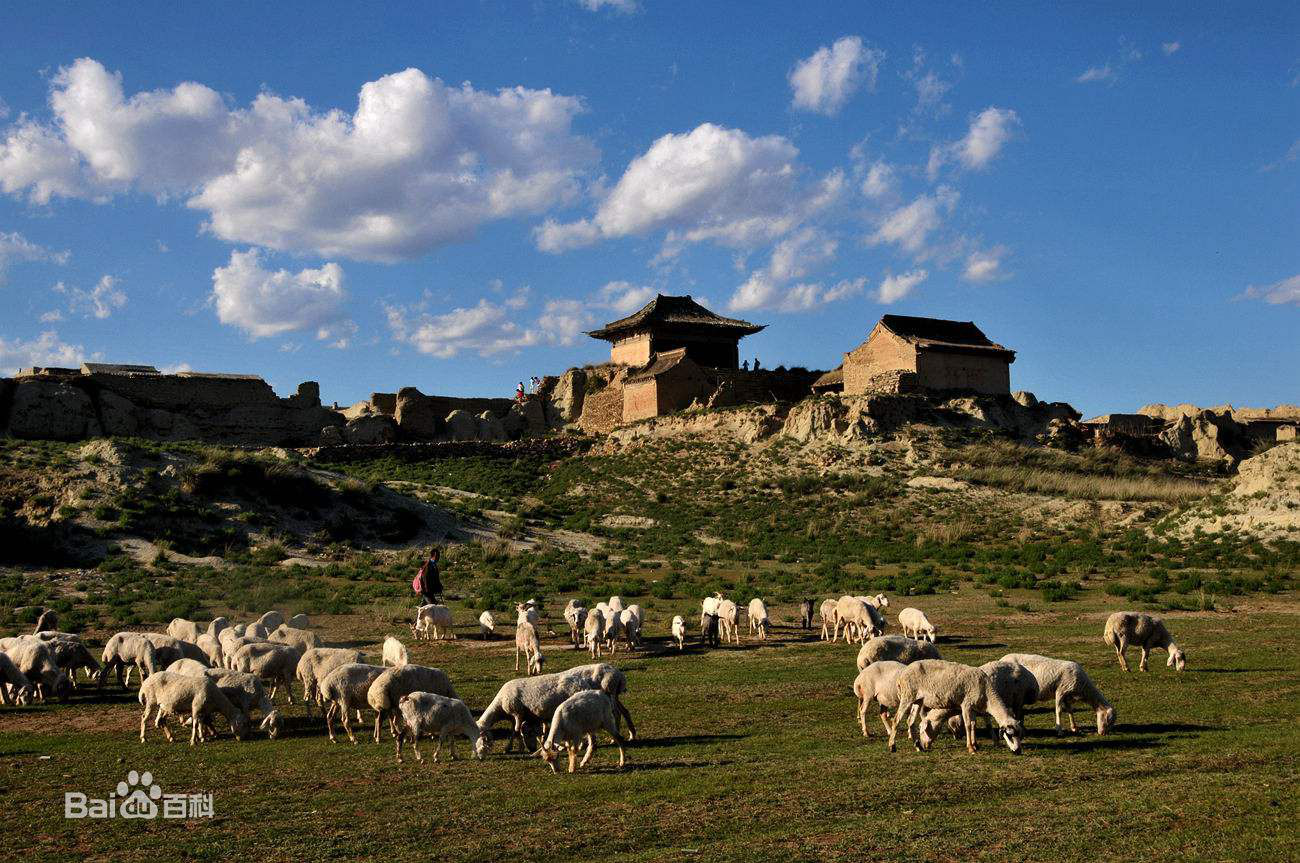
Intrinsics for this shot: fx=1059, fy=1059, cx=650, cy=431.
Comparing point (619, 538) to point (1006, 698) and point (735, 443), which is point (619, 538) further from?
point (1006, 698)

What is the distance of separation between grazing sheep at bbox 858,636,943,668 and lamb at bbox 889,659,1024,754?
2380mm

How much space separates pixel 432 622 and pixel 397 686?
30.8 feet

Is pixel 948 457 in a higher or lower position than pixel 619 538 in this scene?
higher

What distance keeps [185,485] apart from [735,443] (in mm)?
24898

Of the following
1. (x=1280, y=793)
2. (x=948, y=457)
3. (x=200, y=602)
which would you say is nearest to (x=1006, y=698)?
(x=1280, y=793)

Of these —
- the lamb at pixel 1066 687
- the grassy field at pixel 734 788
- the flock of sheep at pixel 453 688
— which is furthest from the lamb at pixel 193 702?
the lamb at pixel 1066 687

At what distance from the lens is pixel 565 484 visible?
164 ft

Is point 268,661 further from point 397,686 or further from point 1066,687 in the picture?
point 1066,687

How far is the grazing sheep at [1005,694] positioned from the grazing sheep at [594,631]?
786 cm

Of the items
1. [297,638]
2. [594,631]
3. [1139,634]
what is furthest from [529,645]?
[1139,634]

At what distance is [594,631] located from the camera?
59.3 ft

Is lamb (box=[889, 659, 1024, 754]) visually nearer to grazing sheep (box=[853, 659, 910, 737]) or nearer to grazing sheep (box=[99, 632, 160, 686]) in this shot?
grazing sheep (box=[853, 659, 910, 737])

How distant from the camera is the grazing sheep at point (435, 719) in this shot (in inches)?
434

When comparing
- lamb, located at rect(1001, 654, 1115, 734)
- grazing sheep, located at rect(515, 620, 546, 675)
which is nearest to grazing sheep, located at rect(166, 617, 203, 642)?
grazing sheep, located at rect(515, 620, 546, 675)
